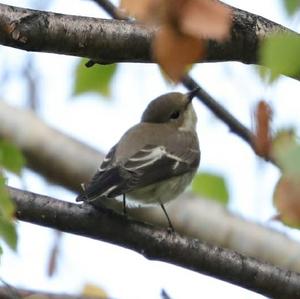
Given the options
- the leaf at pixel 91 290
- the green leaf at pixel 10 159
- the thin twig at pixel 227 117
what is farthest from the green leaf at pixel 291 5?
the leaf at pixel 91 290

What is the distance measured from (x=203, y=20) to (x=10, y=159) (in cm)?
134

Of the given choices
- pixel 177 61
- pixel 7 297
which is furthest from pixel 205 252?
pixel 177 61

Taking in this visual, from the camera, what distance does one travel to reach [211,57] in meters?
2.63

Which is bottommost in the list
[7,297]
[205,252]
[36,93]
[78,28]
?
[36,93]

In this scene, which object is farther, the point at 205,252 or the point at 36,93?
the point at 36,93

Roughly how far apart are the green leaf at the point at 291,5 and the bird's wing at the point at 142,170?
1815mm

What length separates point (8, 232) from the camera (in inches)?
95.4

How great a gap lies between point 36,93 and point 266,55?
4846mm

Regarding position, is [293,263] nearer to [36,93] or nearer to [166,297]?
[166,297]

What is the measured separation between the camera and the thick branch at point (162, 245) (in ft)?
9.38

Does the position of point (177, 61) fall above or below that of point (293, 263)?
above

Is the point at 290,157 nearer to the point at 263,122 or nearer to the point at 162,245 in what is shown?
the point at 263,122

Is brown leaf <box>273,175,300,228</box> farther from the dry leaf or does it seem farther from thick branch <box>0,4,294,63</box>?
thick branch <box>0,4,294,63</box>

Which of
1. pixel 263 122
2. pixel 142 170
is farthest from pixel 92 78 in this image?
pixel 263 122
